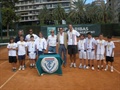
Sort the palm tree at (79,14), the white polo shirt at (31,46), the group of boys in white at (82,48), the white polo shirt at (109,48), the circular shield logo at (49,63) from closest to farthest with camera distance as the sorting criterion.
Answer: the circular shield logo at (49,63), the white polo shirt at (109,48), the group of boys in white at (82,48), the white polo shirt at (31,46), the palm tree at (79,14)

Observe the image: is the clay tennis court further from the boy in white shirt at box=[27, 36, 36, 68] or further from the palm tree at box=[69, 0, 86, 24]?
the palm tree at box=[69, 0, 86, 24]

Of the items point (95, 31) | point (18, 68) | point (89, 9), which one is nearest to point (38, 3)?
point (89, 9)

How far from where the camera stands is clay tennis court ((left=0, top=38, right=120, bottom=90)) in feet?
26.8

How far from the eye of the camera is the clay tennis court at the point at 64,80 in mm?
8156

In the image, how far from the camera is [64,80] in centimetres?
916

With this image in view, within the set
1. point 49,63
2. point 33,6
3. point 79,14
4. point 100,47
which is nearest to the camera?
point 49,63

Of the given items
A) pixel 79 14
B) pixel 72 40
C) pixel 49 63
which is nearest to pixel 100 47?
pixel 72 40

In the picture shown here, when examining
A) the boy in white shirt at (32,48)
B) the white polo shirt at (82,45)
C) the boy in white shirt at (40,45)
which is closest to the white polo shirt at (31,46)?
the boy in white shirt at (32,48)

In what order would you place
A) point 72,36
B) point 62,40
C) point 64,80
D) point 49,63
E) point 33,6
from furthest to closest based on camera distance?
point 33,6 < point 62,40 < point 72,36 < point 49,63 < point 64,80

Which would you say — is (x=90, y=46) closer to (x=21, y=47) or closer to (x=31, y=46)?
(x=31, y=46)

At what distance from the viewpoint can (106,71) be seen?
10.7 meters

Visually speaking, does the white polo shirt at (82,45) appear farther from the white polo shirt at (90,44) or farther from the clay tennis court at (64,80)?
the clay tennis court at (64,80)

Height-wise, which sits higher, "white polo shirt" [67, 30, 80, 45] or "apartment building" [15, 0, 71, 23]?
"apartment building" [15, 0, 71, 23]

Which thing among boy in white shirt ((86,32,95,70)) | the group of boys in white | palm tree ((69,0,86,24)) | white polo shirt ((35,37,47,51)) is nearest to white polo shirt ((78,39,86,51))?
the group of boys in white
